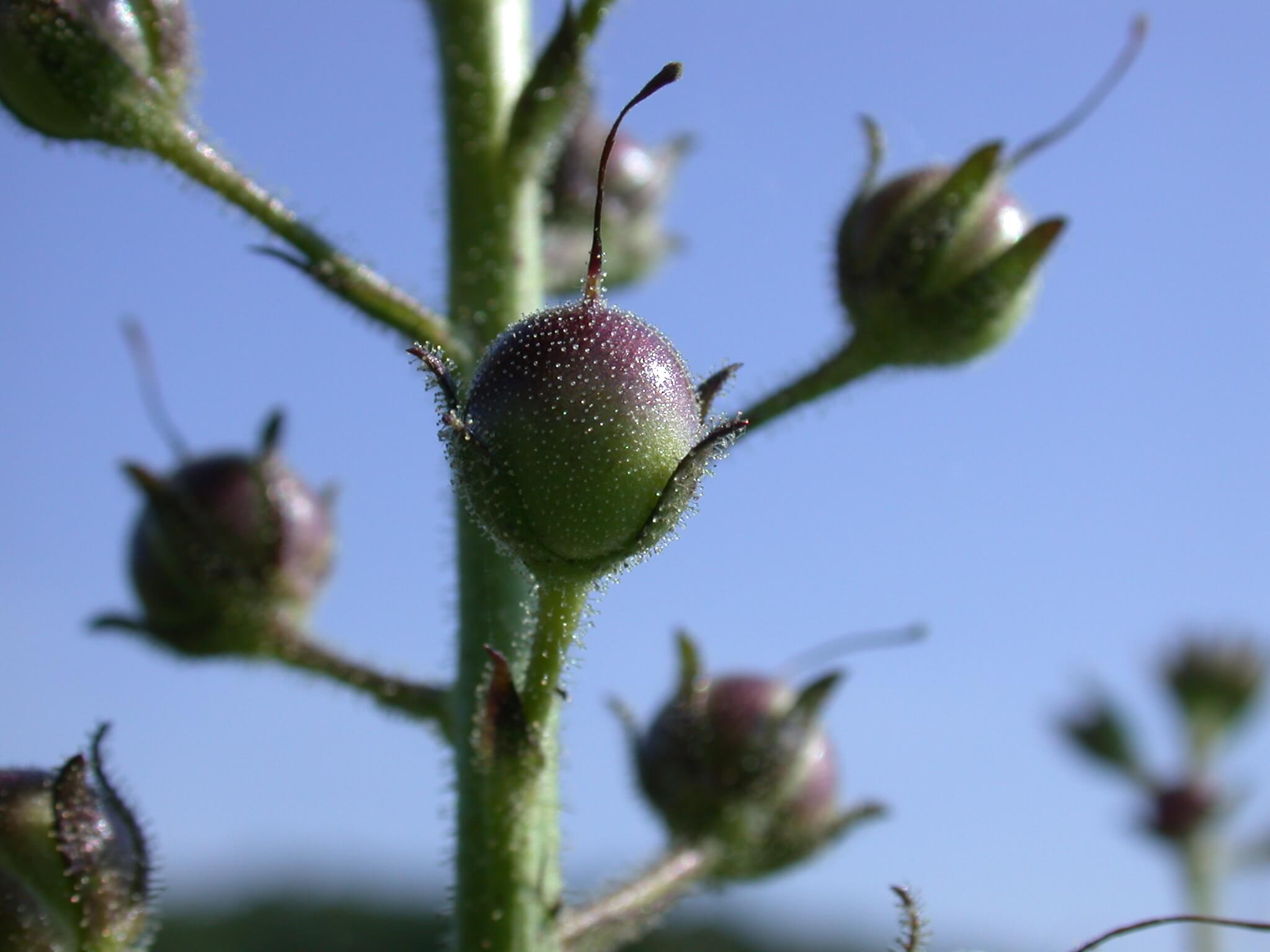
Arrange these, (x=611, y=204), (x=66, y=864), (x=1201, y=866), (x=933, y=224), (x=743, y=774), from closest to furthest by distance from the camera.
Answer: (x=66, y=864)
(x=933, y=224)
(x=743, y=774)
(x=611, y=204)
(x=1201, y=866)

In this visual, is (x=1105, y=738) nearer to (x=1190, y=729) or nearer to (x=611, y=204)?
(x=1190, y=729)

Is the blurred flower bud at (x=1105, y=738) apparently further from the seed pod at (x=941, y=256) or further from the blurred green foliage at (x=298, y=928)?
the blurred green foliage at (x=298, y=928)

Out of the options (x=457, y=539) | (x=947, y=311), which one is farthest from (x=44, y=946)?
(x=947, y=311)

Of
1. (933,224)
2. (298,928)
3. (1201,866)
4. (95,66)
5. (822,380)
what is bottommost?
(822,380)

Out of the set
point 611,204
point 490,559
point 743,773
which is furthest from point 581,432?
point 611,204

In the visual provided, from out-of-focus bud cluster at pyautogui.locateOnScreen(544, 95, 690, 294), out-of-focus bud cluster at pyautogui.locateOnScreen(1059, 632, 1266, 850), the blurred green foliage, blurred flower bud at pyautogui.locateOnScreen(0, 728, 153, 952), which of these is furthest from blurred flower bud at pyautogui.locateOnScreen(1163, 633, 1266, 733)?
the blurred green foliage

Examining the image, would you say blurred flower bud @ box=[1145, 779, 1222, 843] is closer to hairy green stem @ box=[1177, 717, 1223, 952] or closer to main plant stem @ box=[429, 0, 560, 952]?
hairy green stem @ box=[1177, 717, 1223, 952]

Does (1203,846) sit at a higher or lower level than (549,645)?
higher
